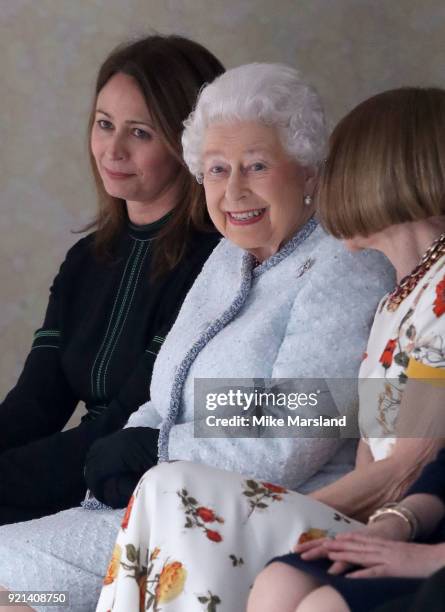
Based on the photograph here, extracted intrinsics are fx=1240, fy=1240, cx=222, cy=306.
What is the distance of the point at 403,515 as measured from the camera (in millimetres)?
1892

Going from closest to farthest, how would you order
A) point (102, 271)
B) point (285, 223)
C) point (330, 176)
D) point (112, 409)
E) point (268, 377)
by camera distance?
point (330, 176), point (268, 377), point (285, 223), point (112, 409), point (102, 271)

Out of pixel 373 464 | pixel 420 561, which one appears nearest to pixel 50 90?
pixel 373 464

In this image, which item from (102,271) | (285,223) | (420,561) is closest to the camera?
(420,561)

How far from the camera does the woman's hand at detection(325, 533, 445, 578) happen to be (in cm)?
172

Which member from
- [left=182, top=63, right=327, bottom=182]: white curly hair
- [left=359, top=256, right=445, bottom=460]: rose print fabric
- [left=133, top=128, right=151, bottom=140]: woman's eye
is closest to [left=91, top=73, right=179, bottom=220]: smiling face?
[left=133, top=128, right=151, bottom=140]: woman's eye

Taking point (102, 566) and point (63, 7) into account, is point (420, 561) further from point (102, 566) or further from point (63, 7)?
point (63, 7)

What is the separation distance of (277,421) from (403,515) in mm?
573

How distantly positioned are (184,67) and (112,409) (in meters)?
0.89

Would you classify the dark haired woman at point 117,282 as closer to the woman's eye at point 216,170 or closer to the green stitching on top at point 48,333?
the green stitching on top at point 48,333

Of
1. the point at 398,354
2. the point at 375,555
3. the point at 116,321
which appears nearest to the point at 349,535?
the point at 375,555

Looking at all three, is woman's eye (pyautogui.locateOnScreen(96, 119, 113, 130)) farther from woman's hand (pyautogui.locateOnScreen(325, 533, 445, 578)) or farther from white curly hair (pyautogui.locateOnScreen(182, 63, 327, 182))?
woman's hand (pyautogui.locateOnScreen(325, 533, 445, 578))

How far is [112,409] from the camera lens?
9.77ft

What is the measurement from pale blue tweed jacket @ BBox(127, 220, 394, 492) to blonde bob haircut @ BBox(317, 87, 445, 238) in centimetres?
17

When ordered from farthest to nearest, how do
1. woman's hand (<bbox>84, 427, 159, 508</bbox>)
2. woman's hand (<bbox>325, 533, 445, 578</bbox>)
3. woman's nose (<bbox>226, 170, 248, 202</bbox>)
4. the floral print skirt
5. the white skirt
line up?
woman's nose (<bbox>226, 170, 248, 202</bbox>) < woman's hand (<bbox>84, 427, 159, 508</bbox>) < the white skirt < the floral print skirt < woman's hand (<bbox>325, 533, 445, 578</bbox>)
